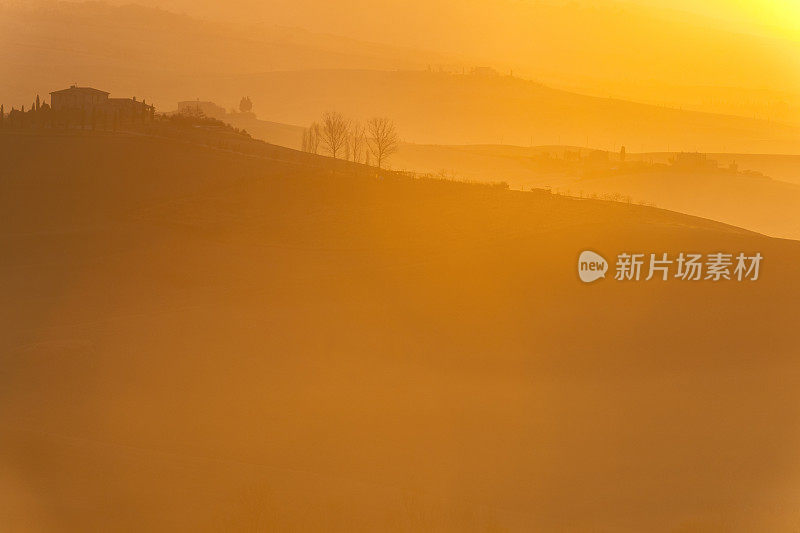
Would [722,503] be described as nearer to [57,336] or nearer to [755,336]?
[755,336]

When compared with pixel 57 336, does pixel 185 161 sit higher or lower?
higher

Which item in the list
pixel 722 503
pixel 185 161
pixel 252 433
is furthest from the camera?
pixel 185 161

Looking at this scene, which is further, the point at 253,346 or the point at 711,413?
the point at 253,346

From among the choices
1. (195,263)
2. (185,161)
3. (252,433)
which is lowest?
(252,433)

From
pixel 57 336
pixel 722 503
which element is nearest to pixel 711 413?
pixel 722 503

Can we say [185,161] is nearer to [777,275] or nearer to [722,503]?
[777,275]

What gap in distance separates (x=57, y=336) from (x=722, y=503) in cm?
1890

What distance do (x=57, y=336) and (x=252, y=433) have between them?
31.0ft

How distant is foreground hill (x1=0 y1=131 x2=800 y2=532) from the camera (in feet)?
68.3

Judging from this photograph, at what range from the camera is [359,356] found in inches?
1147

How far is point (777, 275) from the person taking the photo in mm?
34969

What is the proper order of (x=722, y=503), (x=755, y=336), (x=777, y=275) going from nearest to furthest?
(x=722, y=503) → (x=755, y=336) → (x=777, y=275)

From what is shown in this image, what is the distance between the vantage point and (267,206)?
41.3 metres

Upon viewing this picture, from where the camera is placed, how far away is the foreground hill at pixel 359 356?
20.8 metres
